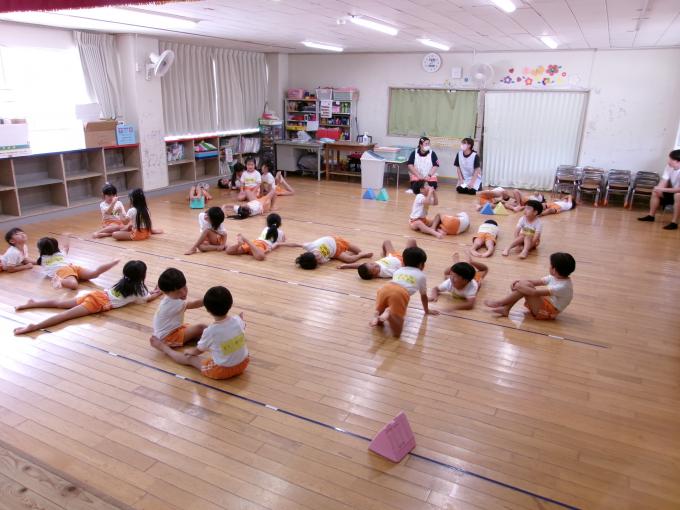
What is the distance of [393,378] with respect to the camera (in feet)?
10.6

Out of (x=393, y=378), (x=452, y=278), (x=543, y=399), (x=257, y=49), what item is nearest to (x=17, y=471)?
(x=393, y=378)

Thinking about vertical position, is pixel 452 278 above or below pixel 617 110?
below

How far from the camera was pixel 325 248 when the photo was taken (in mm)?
5289

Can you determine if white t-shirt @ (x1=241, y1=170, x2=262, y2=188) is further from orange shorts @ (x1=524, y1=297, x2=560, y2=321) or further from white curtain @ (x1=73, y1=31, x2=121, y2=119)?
orange shorts @ (x1=524, y1=297, x2=560, y2=321)

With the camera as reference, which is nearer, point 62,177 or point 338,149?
point 62,177

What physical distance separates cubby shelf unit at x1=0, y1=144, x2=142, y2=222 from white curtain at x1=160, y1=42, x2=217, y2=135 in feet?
3.69

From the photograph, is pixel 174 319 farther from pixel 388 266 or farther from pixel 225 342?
pixel 388 266

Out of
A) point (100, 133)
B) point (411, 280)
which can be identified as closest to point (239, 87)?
point (100, 133)

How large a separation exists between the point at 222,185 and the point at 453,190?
4522 mm

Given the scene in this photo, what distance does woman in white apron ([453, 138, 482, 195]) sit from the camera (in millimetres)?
9125

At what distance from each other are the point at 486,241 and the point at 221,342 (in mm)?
3789

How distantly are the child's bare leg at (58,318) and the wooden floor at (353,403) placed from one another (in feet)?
0.33

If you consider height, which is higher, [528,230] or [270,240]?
[528,230]

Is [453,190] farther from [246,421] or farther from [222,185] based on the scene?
[246,421]
